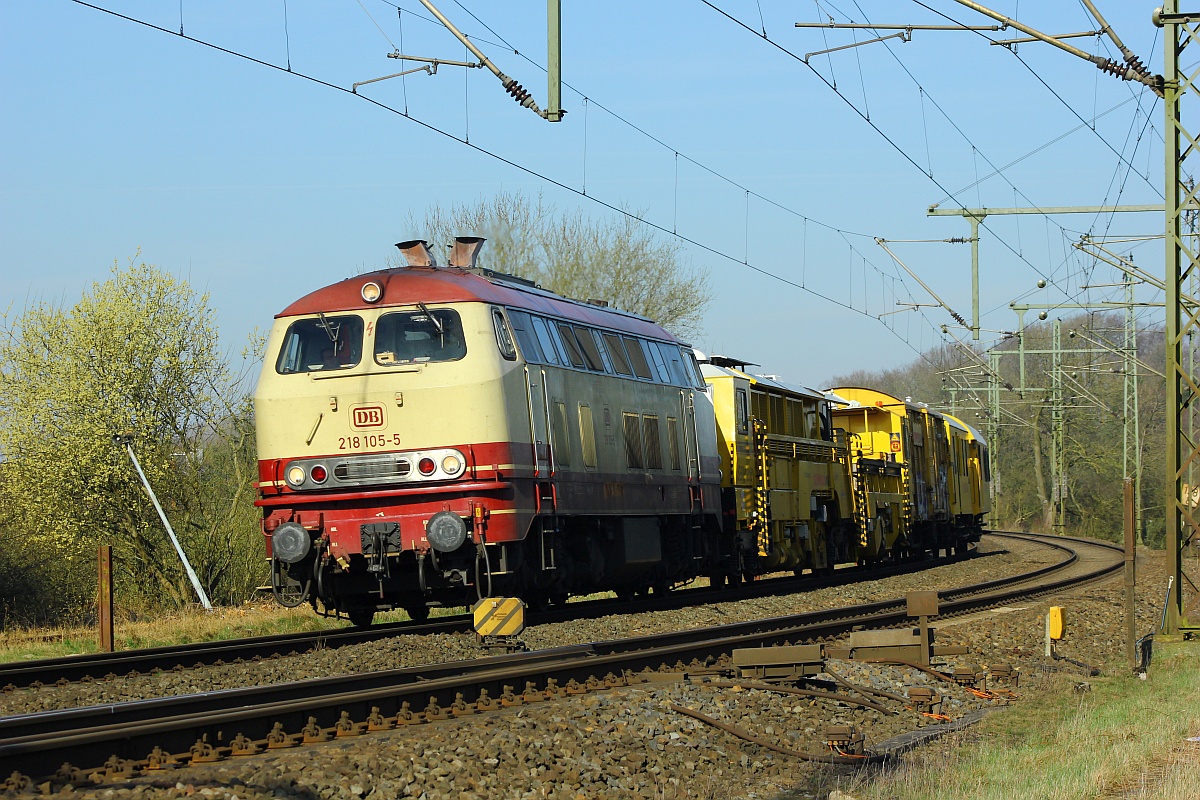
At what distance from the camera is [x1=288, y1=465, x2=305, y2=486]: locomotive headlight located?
538 inches

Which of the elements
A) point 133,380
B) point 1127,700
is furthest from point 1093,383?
point 1127,700

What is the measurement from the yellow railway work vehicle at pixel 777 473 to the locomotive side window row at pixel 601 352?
185 cm

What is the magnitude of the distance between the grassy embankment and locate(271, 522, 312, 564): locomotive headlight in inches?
264

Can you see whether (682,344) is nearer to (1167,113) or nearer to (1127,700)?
(1167,113)

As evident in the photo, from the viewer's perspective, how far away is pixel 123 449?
3048 cm

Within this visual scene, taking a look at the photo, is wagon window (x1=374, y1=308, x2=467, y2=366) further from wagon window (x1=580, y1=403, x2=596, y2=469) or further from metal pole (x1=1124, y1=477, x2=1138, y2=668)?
metal pole (x1=1124, y1=477, x2=1138, y2=668)

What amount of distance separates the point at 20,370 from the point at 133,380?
8.78 feet

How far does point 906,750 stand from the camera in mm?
9008

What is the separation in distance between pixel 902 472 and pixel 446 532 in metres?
19.9

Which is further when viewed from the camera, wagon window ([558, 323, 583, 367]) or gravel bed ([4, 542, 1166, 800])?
wagon window ([558, 323, 583, 367])

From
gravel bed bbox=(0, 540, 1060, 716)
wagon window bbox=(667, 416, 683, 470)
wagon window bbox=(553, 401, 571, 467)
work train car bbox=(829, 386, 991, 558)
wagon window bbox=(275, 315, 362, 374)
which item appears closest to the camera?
gravel bed bbox=(0, 540, 1060, 716)

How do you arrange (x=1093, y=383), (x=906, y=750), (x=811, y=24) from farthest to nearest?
(x=1093, y=383) < (x=811, y=24) < (x=906, y=750)

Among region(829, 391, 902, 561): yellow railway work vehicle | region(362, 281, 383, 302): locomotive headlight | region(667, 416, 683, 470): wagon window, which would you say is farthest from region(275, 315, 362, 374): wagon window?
region(829, 391, 902, 561): yellow railway work vehicle

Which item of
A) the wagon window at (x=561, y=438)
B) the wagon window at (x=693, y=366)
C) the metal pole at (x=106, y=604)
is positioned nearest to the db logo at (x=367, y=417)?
the wagon window at (x=561, y=438)
